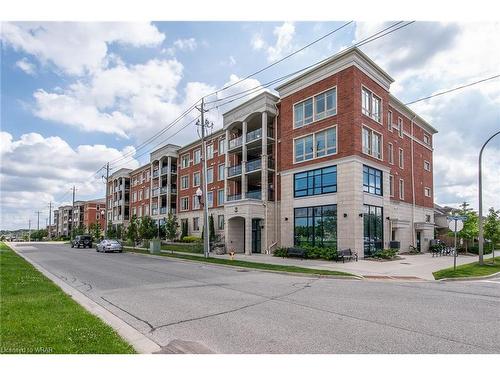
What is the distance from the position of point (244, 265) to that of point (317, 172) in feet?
32.5

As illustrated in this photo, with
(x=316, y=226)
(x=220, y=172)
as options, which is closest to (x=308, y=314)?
(x=316, y=226)

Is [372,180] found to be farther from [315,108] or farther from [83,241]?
[83,241]

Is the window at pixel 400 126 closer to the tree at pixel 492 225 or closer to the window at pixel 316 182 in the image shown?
the tree at pixel 492 225

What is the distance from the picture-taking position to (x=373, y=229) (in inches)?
963

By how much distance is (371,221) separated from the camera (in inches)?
958

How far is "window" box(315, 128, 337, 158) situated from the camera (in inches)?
961

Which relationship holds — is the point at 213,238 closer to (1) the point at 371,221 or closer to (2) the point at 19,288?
(1) the point at 371,221

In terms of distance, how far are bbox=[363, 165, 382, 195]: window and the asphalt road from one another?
12096 mm

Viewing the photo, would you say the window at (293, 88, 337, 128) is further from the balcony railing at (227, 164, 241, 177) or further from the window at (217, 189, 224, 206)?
the window at (217, 189, 224, 206)

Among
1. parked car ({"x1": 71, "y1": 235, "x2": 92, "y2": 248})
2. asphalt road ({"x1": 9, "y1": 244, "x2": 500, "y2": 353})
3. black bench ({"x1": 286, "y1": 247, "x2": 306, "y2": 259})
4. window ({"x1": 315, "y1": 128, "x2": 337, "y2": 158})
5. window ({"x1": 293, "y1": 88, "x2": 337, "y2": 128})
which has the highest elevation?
window ({"x1": 293, "y1": 88, "x2": 337, "y2": 128})

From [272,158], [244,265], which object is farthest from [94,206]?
[244,265]

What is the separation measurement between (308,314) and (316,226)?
1760 cm

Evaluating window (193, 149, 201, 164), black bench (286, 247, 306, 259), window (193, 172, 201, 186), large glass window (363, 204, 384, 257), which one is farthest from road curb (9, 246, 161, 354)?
window (193, 149, 201, 164)

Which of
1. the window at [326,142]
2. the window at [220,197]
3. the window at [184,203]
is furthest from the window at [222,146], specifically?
the window at [326,142]
